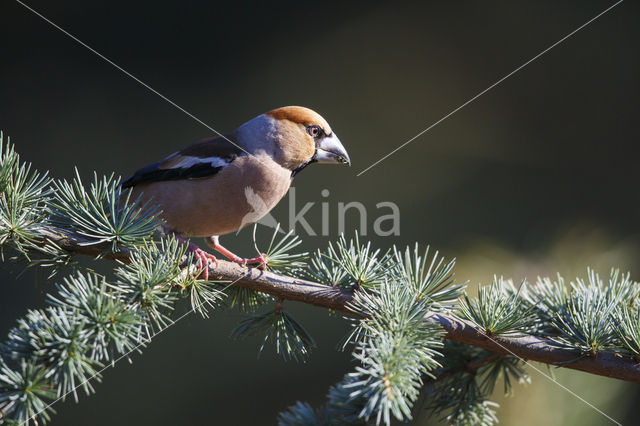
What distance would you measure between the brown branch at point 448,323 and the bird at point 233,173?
0.70 metres

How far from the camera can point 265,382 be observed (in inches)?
138

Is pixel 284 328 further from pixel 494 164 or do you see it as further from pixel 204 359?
pixel 494 164

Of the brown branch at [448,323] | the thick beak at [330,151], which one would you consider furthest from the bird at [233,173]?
the brown branch at [448,323]

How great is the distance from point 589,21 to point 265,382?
10.8 ft

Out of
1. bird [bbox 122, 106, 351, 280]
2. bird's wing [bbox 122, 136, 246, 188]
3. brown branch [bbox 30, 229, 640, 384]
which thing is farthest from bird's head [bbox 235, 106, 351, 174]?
brown branch [bbox 30, 229, 640, 384]

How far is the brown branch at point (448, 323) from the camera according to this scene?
141 centimetres

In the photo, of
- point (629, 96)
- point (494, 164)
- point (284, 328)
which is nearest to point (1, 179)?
point (284, 328)

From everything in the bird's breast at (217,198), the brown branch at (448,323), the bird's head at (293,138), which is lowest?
the brown branch at (448,323)

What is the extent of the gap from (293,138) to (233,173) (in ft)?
1.59

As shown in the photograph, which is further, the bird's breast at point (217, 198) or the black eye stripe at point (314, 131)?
the black eye stripe at point (314, 131)

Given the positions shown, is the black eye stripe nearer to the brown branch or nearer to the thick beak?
the thick beak

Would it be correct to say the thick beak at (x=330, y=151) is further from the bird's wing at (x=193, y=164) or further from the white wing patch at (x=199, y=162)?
the white wing patch at (x=199, y=162)

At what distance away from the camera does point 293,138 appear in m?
2.95

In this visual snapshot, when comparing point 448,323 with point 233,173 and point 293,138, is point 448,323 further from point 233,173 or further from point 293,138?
point 293,138
